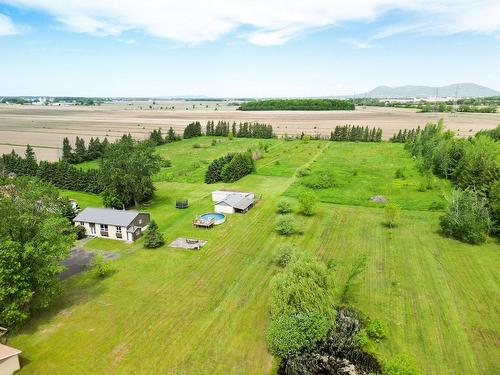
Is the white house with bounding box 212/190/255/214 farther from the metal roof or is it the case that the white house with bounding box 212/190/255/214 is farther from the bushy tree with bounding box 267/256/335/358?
the bushy tree with bounding box 267/256/335/358

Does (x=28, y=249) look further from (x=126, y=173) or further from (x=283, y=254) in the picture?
(x=126, y=173)

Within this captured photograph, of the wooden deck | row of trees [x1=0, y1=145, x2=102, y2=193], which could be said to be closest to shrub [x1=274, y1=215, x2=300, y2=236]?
the wooden deck

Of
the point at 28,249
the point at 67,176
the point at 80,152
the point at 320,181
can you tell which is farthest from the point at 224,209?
the point at 80,152

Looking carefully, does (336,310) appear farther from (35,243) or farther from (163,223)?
(163,223)

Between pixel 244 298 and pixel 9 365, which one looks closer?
pixel 9 365

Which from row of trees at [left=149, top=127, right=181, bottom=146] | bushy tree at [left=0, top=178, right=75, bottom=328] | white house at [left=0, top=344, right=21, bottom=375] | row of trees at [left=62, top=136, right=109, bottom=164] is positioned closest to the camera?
white house at [left=0, top=344, right=21, bottom=375]

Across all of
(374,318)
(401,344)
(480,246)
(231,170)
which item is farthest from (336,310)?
(231,170)

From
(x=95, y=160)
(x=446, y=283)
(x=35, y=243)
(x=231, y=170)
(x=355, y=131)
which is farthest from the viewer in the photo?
(x=355, y=131)
